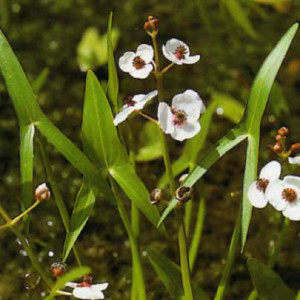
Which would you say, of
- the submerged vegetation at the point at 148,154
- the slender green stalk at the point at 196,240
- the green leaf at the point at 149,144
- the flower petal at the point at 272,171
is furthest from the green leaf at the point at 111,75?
the green leaf at the point at 149,144

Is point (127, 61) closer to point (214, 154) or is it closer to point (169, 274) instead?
point (214, 154)

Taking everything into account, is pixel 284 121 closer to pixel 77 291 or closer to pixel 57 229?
pixel 57 229

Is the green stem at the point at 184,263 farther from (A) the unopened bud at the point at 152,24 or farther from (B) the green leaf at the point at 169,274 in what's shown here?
(A) the unopened bud at the point at 152,24

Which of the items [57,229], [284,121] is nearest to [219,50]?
[284,121]

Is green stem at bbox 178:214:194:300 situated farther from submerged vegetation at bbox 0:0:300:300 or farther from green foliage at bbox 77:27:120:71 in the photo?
green foliage at bbox 77:27:120:71

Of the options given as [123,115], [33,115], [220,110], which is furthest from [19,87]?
[220,110]

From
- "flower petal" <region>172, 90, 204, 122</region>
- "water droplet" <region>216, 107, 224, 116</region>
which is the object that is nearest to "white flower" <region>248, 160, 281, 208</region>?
"flower petal" <region>172, 90, 204, 122</region>
